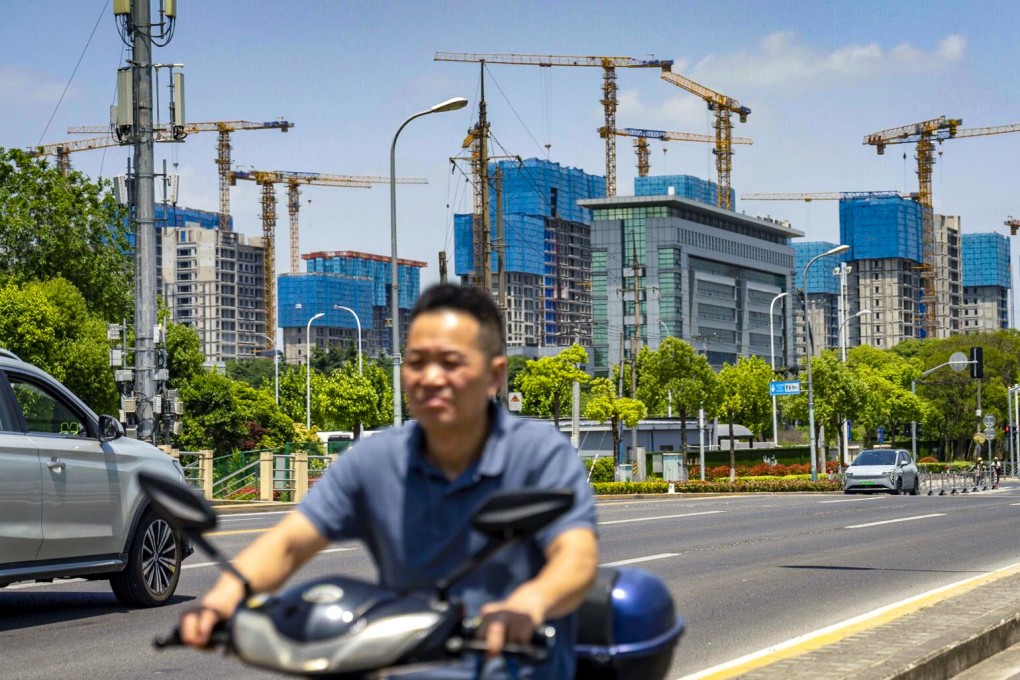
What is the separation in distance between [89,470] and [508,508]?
892 cm

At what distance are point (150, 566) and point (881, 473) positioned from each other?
107 ft

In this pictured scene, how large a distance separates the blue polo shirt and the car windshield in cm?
4041

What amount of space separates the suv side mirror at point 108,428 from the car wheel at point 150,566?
681mm

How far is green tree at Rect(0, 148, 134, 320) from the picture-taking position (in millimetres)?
48281

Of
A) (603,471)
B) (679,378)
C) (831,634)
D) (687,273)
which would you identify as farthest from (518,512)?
(687,273)

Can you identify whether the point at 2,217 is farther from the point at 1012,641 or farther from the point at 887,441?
the point at 887,441

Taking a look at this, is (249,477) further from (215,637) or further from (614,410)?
(215,637)

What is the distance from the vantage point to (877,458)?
42406mm

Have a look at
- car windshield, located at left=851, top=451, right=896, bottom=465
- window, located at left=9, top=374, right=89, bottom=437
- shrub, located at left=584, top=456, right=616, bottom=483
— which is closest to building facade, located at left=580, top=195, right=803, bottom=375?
shrub, located at left=584, top=456, right=616, bottom=483

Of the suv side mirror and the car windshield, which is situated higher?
the suv side mirror

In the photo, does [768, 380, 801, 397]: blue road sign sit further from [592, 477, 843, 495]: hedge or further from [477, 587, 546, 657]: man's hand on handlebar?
[477, 587, 546, 657]: man's hand on handlebar

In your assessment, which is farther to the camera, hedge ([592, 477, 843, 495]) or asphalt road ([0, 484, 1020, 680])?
hedge ([592, 477, 843, 495])

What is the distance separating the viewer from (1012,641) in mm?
9914

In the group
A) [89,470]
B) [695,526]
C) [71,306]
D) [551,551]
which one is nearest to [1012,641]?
[89,470]
